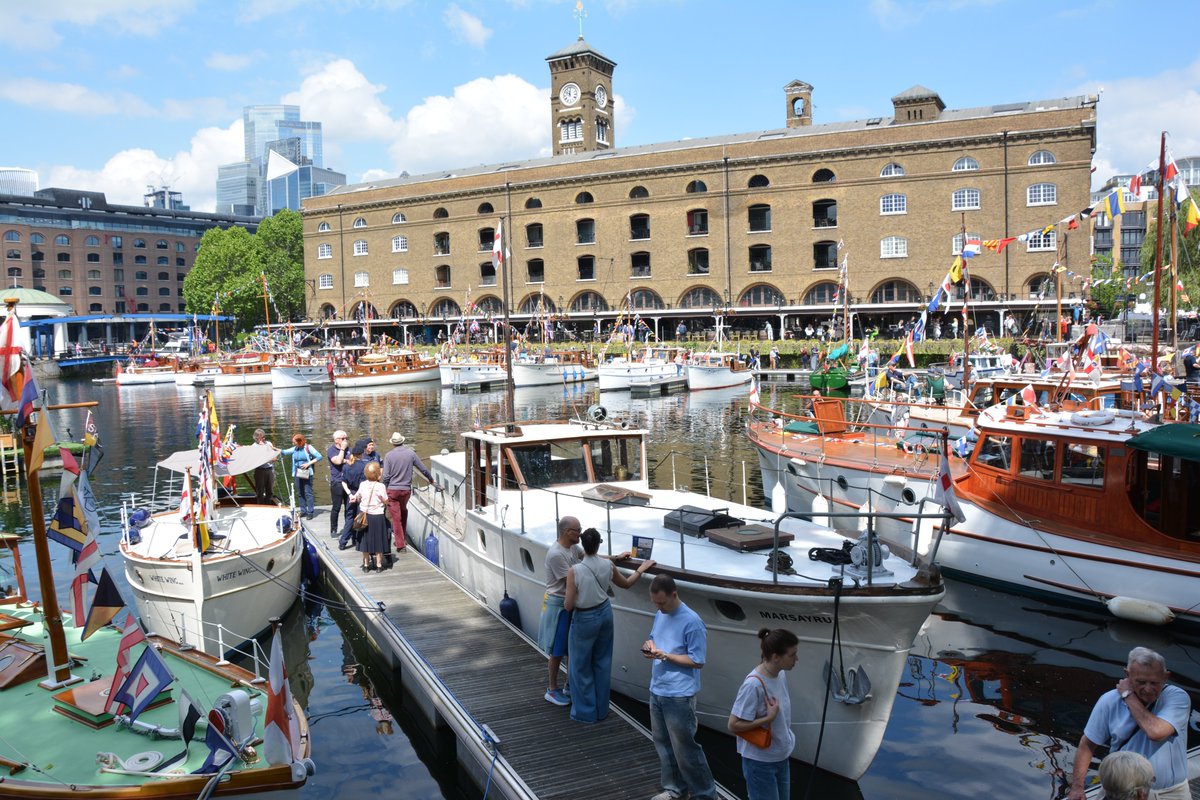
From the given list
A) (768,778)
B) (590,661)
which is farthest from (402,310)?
(768,778)

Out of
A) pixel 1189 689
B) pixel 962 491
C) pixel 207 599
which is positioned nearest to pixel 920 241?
pixel 962 491

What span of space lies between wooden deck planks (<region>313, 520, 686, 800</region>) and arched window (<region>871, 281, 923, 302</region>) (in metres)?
57.0

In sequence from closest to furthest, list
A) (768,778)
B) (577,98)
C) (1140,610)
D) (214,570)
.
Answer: (768,778) → (214,570) → (1140,610) → (577,98)

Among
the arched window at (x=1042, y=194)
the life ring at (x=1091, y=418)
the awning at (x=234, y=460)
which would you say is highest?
the arched window at (x=1042, y=194)

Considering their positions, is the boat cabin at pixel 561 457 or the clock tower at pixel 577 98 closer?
the boat cabin at pixel 561 457

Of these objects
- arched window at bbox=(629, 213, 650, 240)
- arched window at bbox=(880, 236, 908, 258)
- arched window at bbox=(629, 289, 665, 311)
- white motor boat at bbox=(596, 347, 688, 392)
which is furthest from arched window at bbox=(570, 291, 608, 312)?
arched window at bbox=(880, 236, 908, 258)

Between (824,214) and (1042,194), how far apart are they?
14.8 meters

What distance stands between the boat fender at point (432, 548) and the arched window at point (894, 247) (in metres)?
55.9

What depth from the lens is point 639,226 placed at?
247ft

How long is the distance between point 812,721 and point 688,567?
1.98 m

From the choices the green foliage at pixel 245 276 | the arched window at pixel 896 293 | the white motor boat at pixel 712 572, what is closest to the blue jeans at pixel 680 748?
the white motor boat at pixel 712 572

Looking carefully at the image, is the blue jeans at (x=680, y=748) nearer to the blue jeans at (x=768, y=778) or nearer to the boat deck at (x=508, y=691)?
the boat deck at (x=508, y=691)

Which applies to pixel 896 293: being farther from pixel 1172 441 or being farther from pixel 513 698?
pixel 513 698

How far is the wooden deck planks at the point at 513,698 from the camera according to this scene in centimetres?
866
